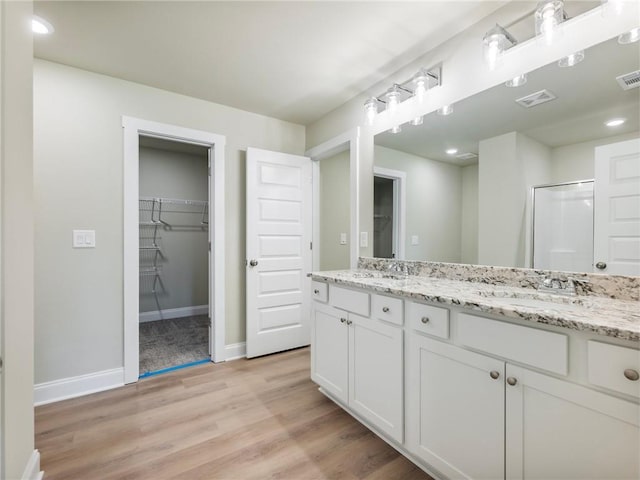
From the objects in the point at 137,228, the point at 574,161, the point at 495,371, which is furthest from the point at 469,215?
the point at 137,228

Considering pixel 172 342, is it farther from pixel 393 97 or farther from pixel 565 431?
pixel 565 431

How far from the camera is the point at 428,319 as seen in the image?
52.7 inches

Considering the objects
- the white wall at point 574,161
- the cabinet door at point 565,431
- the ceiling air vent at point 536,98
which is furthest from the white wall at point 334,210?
the cabinet door at point 565,431

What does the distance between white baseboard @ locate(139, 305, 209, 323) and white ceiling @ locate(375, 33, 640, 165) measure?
13.2ft

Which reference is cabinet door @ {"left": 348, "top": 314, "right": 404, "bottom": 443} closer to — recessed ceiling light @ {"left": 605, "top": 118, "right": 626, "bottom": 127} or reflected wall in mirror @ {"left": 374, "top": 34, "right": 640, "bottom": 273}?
reflected wall in mirror @ {"left": 374, "top": 34, "right": 640, "bottom": 273}

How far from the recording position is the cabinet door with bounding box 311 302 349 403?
1830 millimetres

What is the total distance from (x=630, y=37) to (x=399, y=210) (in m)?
1.42

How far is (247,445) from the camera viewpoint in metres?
1.64

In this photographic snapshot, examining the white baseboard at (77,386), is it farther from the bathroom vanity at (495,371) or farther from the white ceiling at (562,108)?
the white ceiling at (562,108)

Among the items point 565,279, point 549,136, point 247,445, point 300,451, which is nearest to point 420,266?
point 565,279

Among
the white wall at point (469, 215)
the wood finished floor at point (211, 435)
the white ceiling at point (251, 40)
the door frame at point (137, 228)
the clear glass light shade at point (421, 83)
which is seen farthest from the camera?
the door frame at point (137, 228)

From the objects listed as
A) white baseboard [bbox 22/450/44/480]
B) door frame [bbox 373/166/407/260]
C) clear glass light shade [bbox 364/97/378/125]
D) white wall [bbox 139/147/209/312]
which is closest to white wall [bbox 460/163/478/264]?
door frame [bbox 373/166/407/260]

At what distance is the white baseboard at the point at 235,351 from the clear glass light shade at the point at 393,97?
2.47 meters

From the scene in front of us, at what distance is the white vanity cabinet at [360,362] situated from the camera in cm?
150
